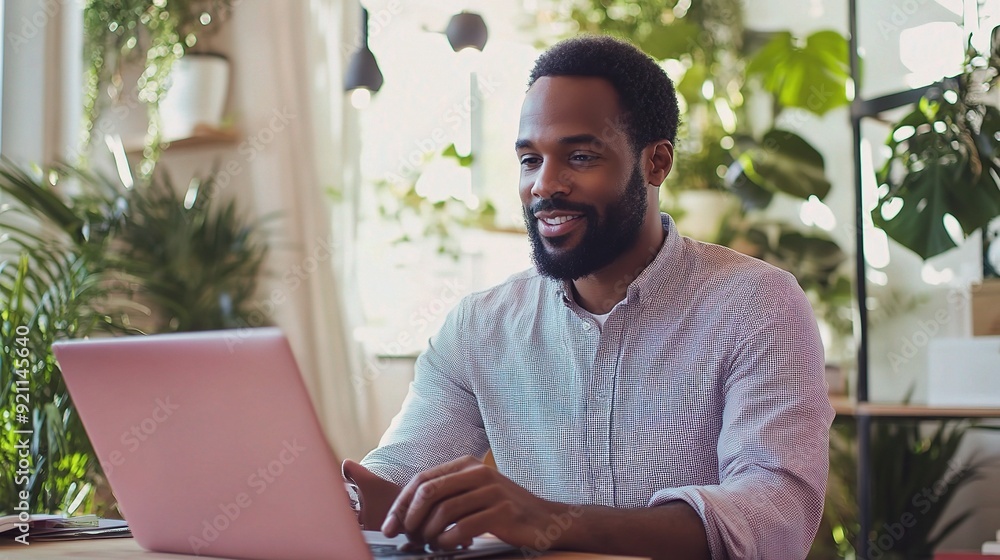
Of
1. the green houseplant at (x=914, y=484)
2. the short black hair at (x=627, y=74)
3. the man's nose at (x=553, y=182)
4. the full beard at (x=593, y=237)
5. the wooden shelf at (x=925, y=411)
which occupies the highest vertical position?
the short black hair at (x=627, y=74)

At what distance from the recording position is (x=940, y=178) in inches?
110

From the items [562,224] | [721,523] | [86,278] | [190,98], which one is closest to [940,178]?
[562,224]

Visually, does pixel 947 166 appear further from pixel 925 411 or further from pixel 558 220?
pixel 558 220

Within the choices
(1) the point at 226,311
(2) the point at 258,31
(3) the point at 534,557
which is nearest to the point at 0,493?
(1) the point at 226,311

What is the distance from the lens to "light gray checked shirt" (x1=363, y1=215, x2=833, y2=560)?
1376mm

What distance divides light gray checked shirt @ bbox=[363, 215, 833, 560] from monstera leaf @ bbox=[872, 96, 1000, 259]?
4.32 feet

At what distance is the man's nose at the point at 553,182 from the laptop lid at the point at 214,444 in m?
0.79

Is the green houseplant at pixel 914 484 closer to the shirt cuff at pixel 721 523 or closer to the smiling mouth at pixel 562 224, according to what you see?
the smiling mouth at pixel 562 224

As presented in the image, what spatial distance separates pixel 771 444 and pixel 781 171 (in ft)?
9.46

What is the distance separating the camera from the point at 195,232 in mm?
3717

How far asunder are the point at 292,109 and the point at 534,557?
10.6 ft

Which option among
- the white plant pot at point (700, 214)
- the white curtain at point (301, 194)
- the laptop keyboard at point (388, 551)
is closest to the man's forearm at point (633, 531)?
the laptop keyboard at point (388, 551)

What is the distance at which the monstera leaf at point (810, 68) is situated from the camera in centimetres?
411

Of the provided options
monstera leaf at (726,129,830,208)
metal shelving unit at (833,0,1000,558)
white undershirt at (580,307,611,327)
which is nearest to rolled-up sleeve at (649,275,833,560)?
white undershirt at (580,307,611,327)
